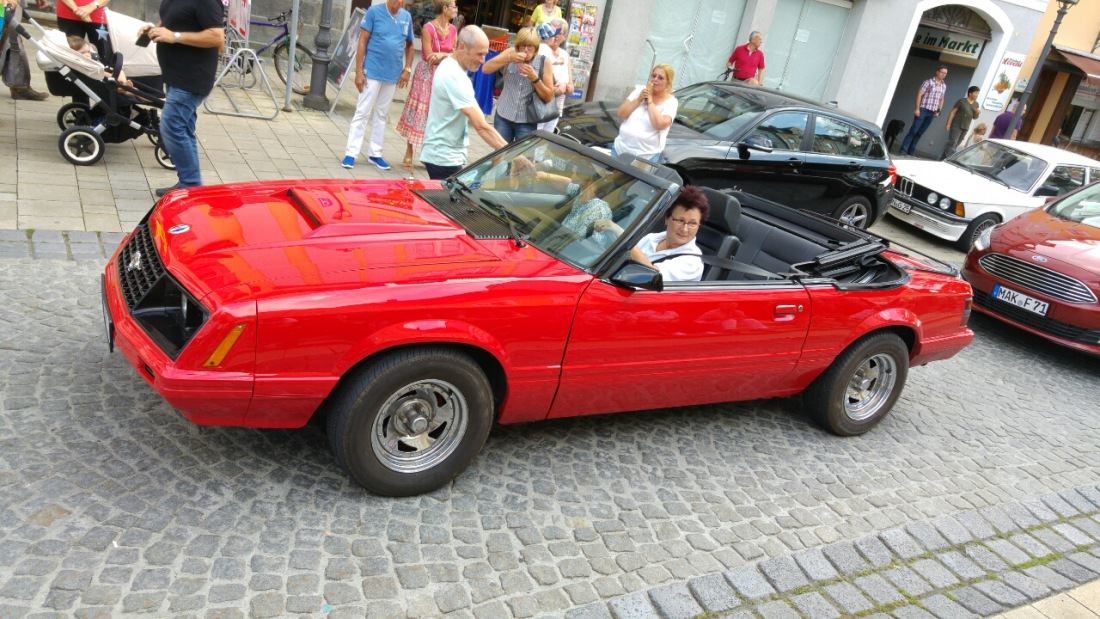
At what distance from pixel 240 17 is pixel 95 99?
426 centimetres

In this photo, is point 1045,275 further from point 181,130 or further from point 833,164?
point 181,130

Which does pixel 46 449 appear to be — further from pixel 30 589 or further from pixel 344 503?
pixel 344 503

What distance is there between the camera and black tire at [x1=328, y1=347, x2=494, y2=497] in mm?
3598

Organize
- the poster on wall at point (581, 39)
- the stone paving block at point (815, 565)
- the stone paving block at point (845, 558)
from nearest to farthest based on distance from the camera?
the stone paving block at point (815, 565) → the stone paving block at point (845, 558) → the poster on wall at point (581, 39)

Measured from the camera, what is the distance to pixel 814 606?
385cm

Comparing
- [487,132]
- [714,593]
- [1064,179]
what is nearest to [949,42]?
[1064,179]

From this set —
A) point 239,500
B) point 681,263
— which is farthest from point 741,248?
point 239,500

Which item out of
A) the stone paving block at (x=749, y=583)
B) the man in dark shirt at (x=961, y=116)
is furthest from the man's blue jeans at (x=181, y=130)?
the man in dark shirt at (x=961, y=116)

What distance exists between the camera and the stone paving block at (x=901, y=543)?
4.41 metres

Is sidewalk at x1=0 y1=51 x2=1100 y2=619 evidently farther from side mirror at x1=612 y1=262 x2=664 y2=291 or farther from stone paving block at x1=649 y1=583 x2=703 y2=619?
side mirror at x1=612 y1=262 x2=664 y2=291

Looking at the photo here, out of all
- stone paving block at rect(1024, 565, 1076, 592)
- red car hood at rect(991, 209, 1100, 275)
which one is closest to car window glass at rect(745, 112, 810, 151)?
red car hood at rect(991, 209, 1100, 275)

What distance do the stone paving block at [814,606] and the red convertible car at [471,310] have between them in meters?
1.25

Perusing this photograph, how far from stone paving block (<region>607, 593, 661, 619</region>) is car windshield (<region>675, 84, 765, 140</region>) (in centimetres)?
678

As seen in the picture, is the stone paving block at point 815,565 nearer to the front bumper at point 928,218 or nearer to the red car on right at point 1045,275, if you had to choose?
the red car on right at point 1045,275
